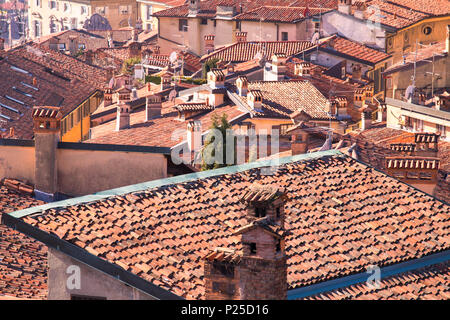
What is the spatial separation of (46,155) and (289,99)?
720 inches

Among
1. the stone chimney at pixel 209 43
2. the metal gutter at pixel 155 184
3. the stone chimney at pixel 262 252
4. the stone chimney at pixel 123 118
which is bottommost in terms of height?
the stone chimney at pixel 209 43


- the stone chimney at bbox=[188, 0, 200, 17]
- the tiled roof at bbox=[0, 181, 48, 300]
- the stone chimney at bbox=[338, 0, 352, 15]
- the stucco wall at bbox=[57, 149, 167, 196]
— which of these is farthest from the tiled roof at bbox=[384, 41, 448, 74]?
the tiled roof at bbox=[0, 181, 48, 300]

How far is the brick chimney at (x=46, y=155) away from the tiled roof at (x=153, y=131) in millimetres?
9513

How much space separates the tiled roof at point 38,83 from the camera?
44.8m

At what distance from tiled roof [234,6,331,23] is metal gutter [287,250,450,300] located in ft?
162

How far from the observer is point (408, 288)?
1909cm

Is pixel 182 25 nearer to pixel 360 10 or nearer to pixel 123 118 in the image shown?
pixel 360 10

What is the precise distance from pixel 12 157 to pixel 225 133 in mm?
6391

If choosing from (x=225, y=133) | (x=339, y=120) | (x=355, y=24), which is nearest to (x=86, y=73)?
(x=355, y=24)

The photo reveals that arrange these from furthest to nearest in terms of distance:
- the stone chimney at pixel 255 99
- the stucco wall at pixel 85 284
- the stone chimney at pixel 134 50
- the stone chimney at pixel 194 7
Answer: the stone chimney at pixel 194 7 → the stone chimney at pixel 134 50 → the stone chimney at pixel 255 99 → the stucco wall at pixel 85 284

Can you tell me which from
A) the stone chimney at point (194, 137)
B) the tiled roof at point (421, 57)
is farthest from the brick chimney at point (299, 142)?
the tiled roof at point (421, 57)

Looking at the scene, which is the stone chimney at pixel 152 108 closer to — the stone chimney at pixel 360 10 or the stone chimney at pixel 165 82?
the stone chimney at pixel 165 82

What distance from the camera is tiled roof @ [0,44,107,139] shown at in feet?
147
